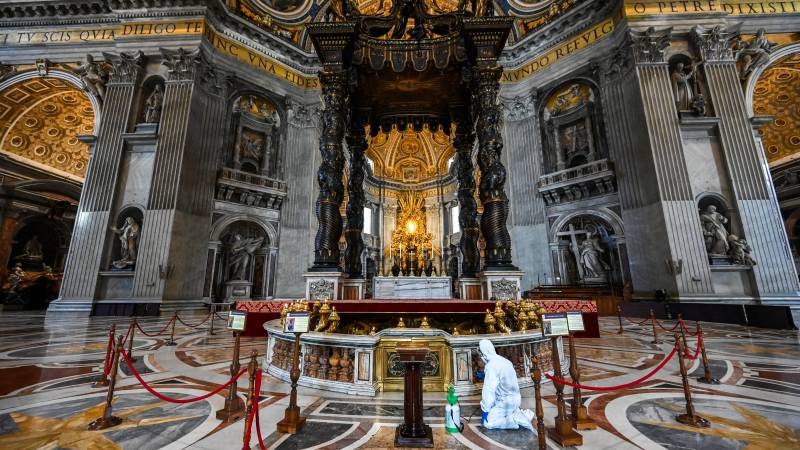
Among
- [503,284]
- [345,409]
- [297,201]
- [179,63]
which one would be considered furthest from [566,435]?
[179,63]

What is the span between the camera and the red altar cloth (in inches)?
166

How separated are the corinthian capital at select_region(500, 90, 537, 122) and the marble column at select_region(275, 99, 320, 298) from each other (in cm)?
950

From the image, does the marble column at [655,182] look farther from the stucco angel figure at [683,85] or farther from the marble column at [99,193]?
the marble column at [99,193]

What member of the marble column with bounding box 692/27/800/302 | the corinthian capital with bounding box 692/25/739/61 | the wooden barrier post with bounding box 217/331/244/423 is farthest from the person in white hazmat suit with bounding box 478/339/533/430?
the corinthian capital with bounding box 692/25/739/61

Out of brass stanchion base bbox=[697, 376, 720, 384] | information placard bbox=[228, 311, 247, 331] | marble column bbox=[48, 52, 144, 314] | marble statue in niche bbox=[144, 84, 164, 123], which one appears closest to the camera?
information placard bbox=[228, 311, 247, 331]

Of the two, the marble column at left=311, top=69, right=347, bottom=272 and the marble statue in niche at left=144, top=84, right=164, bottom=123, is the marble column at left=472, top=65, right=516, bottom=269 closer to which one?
the marble column at left=311, top=69, right=347, bottom=272

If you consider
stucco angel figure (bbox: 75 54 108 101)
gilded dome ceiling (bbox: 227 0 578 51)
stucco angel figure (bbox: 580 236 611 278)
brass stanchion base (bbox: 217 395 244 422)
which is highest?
gilded dome ceiling (bbox: 227 0 578 51)

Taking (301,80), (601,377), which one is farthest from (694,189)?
(301,80)

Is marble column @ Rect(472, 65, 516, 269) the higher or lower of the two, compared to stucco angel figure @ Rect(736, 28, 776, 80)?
lower

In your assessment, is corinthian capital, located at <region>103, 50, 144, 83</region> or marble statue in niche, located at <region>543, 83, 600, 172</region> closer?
corinthian capital, located at <region>103, 50, 144, 83</region>

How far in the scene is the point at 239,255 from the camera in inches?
506

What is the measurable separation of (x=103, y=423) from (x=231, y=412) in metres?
0.81

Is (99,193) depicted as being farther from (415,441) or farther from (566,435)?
(566,435)

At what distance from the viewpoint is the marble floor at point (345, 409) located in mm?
1922
